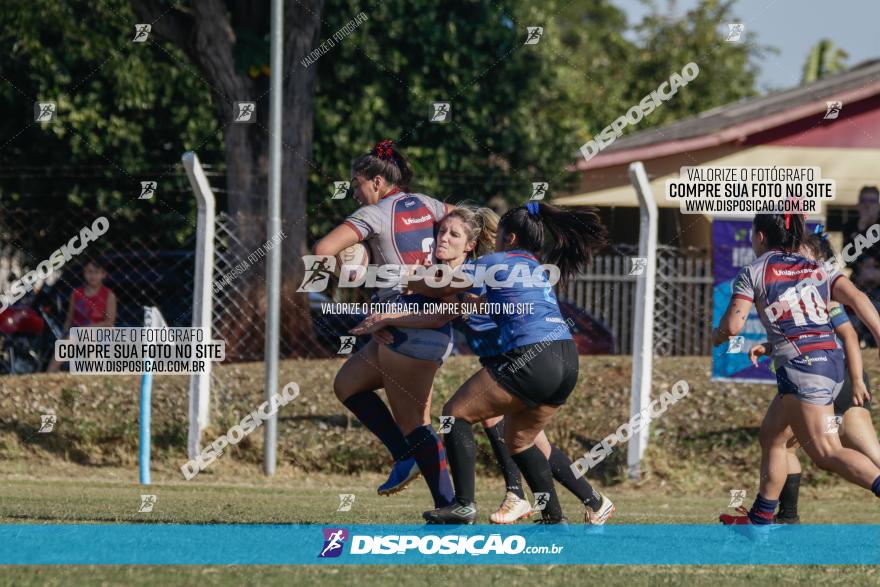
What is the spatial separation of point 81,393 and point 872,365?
7.85 metres

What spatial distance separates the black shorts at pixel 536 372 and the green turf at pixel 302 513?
3.74 feet

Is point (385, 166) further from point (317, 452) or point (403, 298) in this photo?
point (317, 452)

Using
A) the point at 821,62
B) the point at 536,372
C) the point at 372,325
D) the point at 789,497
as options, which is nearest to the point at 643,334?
the point at 789,497

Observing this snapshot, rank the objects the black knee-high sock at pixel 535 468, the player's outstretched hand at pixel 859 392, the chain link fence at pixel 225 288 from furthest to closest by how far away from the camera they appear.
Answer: the chain link fence at pixel 225 288, the player's outstretched hand at pixel 859 392, the black knee-high sock at pixel 535 468

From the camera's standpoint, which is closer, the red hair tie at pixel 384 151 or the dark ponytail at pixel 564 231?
the dark ponytail at pixel 564 231

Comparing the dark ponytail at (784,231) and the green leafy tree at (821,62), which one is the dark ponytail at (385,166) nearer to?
the dark ponytail at (784,231)

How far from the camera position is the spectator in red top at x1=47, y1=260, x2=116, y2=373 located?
1309cm

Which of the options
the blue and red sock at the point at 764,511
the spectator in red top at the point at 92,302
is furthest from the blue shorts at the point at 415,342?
the spectator in red top at the point at 92,302

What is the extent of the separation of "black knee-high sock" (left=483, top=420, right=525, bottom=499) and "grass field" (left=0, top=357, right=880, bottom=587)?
Answer: 2.34 ft

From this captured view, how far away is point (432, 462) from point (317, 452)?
5.11m

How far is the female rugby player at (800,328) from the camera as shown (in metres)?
7.19

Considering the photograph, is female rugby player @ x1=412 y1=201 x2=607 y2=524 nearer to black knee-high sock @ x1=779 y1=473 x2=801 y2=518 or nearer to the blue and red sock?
the blue and red sock

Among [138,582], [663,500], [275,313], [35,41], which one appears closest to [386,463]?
[275,313]

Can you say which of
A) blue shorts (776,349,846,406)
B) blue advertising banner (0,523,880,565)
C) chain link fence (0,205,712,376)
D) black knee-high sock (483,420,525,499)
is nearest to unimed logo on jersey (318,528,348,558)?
blue advertising banner (0,523,880,565)
